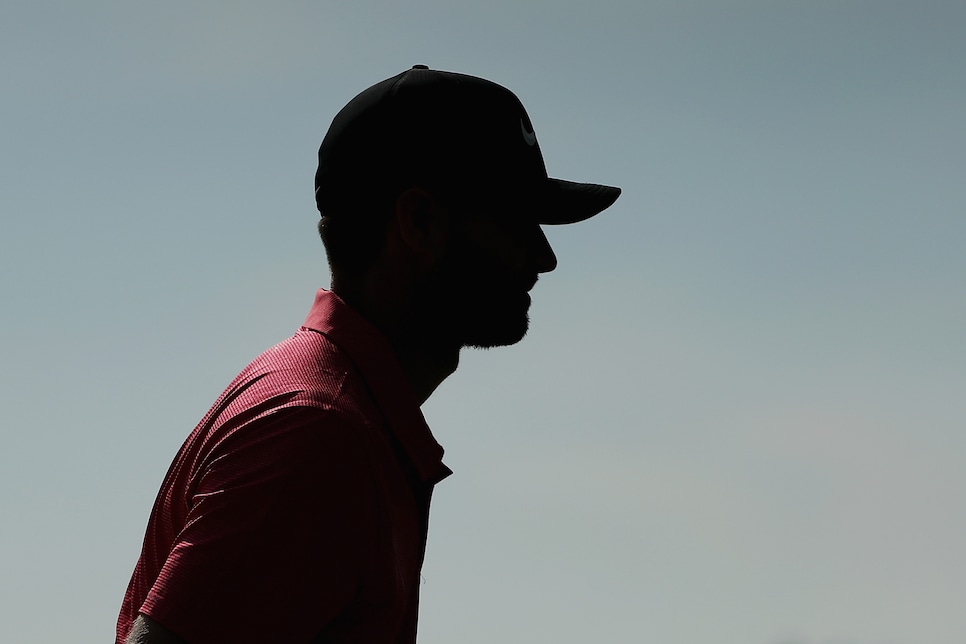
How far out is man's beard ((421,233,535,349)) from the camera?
12.2 ft

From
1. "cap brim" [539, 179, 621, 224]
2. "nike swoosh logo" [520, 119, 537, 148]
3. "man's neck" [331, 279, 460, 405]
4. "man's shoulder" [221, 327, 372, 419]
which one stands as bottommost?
"man's shoulder" [221, 327, 372, 419]

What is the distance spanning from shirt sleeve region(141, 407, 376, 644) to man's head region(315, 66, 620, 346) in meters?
0.96

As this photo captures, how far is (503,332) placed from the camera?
3918mm

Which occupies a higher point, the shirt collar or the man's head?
the man's head

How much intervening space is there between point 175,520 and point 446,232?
1.24 m

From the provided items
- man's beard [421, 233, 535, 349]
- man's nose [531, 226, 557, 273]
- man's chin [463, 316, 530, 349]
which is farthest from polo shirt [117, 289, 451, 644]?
man's nose [531, 226, 557, 273]

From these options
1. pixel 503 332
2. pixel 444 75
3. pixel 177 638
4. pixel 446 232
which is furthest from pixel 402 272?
pixel 177 638

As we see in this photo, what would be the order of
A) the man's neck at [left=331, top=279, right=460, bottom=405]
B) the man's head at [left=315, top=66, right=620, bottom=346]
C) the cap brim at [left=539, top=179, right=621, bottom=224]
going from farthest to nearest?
the cap brim at [left=539, top=179, right=621, bottom=224] < the man's head at [left=315, top=66, right=620, bottom=346] < the man's neck at [left=331, top=279, right=460, bottom=405]

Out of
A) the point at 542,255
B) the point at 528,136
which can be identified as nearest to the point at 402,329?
the point at 542,255

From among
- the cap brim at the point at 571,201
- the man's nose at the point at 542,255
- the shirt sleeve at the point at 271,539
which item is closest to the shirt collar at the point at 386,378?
the shirt sleeve at the point at 271,539

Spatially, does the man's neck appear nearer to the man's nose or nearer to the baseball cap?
the baseball cap

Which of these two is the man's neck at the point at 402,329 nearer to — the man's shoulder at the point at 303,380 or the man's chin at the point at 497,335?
the man's chin at the point at 497,335

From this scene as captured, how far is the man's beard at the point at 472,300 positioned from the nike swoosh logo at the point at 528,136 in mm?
442

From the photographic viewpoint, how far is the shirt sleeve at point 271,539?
270cm
